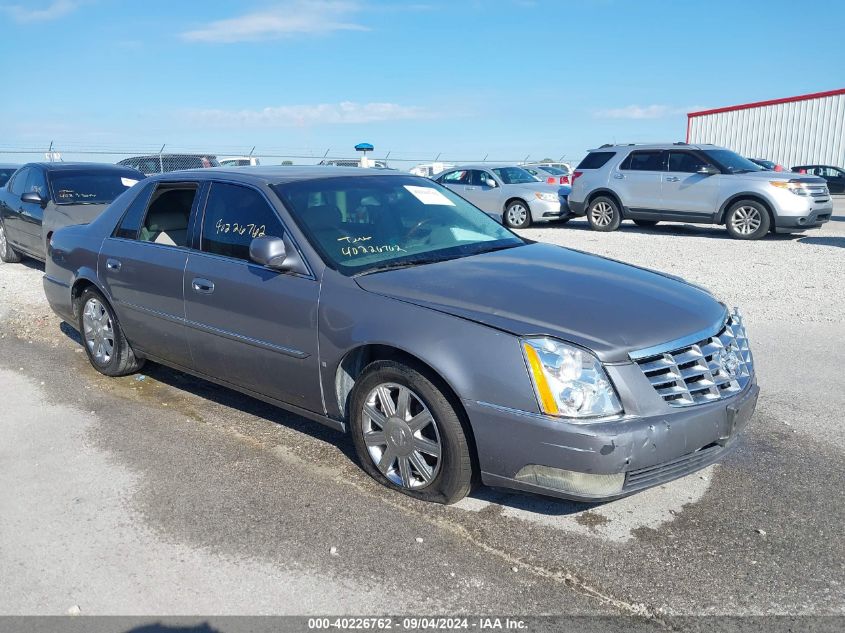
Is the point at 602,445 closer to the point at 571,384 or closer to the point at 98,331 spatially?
the point at 571,384

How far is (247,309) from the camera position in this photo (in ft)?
14.6

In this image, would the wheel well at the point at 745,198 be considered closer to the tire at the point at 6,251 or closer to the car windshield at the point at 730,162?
the car windshield at the point at 730,162

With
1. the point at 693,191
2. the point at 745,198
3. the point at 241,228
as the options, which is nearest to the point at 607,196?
the point at 693,191

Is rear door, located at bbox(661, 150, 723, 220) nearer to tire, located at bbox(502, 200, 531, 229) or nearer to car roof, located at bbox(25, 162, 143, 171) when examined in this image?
tire, located at bbox(502, 200, 531, 229)

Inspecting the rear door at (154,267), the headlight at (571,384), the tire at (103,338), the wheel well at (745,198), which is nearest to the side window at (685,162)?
the wheel well at (745,198)

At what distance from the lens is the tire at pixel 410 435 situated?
3.59 meters

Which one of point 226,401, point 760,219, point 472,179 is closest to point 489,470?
point 226,401

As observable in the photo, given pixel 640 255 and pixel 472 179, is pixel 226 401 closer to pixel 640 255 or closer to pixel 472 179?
pixel 640 255

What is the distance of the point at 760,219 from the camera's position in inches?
561

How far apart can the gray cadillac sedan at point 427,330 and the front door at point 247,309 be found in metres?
0.01

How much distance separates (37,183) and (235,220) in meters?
7.43

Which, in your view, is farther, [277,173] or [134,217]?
[134,217]

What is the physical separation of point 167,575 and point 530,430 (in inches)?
65.0

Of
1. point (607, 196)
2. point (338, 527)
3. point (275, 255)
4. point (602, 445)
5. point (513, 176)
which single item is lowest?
point (338, 527)
